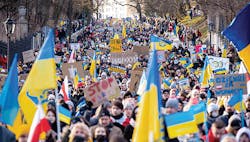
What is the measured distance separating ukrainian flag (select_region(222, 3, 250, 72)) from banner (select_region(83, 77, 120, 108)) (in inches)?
96.5

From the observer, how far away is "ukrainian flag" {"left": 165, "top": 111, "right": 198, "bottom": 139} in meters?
9.49

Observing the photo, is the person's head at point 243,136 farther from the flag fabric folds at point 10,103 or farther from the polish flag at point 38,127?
the flag fabric folds at point 10,103

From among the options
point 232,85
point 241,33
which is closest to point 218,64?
point 232,85

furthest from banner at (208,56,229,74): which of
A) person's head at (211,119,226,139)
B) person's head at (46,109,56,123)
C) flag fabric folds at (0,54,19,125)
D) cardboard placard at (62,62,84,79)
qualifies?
person's head at (211,119,226,139)

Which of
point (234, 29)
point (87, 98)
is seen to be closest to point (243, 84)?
point (234, 29)

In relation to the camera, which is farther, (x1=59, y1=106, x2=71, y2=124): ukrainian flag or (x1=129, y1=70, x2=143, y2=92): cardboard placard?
(x1=129, y1=70, x2=143, y2=92): cardboard placard

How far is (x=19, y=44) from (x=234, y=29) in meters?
26.9

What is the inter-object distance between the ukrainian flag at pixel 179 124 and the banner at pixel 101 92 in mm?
4702

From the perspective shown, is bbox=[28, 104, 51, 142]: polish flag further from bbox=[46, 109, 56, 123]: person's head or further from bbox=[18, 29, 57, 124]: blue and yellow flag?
bbox=[46, 109, 56, 123]: person's head

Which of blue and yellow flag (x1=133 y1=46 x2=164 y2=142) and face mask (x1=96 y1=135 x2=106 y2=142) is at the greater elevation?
blue and yellow flag (x1=133 y1=46 x2=164 y2=142)

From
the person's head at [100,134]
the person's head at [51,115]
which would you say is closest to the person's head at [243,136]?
the person's head at [100,134]

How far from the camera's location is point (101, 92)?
14.6 m

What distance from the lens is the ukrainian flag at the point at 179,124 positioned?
949 centimetres

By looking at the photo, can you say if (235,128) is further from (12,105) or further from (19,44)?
(19,44)
